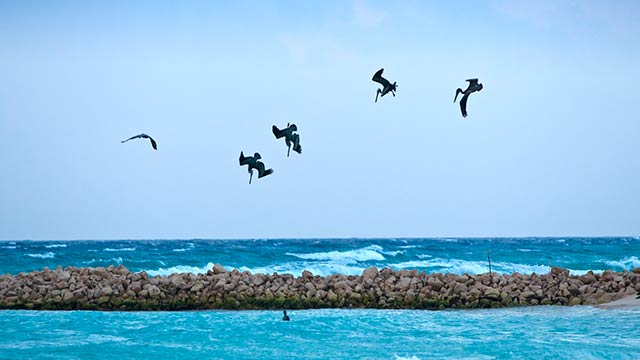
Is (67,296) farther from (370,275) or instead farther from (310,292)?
(370,275)

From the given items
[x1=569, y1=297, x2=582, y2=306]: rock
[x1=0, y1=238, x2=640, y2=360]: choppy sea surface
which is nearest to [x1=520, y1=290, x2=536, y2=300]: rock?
[x1=0, y1=238, x2=640, y2=360]: choppy sea surface

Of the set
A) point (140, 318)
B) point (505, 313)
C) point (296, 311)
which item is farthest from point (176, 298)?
point (505, 313)

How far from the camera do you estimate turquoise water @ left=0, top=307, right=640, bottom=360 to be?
39.6 ft

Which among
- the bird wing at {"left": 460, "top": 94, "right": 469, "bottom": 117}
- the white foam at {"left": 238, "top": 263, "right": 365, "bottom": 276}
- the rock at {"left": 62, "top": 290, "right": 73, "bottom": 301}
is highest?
the bird wing at {"left": 460, "top": 94, "right": 469, "bottom": 117}

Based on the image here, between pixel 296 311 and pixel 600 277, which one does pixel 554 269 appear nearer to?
pixel 600 277

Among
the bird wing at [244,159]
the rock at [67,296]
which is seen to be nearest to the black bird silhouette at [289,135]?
the bird wing at [244,159]

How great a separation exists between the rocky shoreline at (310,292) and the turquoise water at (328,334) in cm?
37

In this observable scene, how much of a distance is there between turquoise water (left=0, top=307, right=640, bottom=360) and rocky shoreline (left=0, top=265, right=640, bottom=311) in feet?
1.22

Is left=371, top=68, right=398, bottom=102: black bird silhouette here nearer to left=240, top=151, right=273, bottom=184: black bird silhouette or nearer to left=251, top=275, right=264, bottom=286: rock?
left=240, top=151, right=273, bottom=184: black bird silhouette

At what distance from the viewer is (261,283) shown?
16.5m

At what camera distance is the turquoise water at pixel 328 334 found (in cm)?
1206

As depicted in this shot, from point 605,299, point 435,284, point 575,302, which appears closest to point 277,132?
point 435,284

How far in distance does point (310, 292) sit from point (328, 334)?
2.67 metres

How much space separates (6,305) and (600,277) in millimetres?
10583
